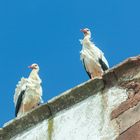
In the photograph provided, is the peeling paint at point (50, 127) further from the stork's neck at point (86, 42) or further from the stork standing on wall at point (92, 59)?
the stork's neck at point (86, 42)

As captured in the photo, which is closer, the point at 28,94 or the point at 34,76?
the point at 28,94

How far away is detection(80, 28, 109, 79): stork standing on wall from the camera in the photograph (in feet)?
48.2

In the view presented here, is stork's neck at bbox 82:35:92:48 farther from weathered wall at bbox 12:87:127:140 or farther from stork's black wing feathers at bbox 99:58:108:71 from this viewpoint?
weathered wall at bbox 12:87:127:140

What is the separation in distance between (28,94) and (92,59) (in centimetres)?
182

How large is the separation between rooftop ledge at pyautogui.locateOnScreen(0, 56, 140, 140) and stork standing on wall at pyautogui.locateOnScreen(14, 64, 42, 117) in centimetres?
233

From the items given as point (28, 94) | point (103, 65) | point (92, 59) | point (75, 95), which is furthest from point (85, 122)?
point (92, 59)

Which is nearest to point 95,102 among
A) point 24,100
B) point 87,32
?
point 24,100

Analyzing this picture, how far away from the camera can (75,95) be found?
34.4 ft

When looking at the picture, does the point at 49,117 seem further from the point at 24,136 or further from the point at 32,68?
the point at 32,68

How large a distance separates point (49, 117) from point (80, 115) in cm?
64

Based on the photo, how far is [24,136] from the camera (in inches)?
420

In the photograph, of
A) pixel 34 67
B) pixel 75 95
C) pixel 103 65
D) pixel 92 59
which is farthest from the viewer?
pixel 34 67

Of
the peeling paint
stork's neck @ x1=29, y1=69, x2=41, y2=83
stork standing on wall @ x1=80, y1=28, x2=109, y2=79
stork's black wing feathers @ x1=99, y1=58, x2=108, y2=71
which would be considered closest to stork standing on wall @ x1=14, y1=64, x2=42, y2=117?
stork's neck @ x1=29, y1=69, x2=41, y2=83

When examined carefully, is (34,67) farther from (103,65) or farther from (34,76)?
(103,65)
